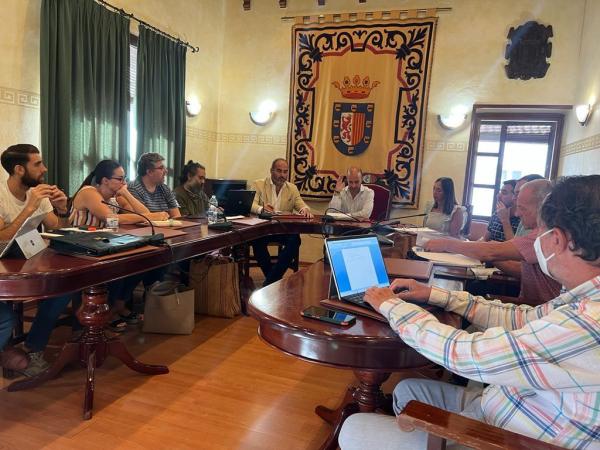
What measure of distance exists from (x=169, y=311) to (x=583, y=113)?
3798 mm

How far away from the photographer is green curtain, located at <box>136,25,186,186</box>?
3965 mm

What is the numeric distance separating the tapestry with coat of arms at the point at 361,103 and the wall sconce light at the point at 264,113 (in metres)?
0.26

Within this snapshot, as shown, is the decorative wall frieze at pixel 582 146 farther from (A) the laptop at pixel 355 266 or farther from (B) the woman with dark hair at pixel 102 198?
(B) the woman with dark hair at pixel 102 198

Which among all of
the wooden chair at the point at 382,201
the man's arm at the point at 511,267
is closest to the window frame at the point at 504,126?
the wooden chair at the point at 382,201

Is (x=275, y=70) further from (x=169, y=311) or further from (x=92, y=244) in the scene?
(x=92, y=244)

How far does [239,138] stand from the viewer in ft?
17.8

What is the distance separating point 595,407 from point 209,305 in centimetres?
263

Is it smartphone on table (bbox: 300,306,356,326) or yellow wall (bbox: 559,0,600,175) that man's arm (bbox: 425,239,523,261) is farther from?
yellow wall (bbox: 559,0,600,175)

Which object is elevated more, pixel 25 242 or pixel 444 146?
pixel 444 146

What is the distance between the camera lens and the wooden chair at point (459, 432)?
0.84 m

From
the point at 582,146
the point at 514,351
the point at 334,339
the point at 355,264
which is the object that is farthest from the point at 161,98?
the point at 514,351

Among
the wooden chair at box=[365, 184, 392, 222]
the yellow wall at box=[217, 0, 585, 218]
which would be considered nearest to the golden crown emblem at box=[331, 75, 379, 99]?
the yellow wall at box=[217, 0, 585, 218]

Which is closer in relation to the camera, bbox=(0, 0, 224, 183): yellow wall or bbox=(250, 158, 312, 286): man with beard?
bbox=(0, 0, 224, 183): yellow wall

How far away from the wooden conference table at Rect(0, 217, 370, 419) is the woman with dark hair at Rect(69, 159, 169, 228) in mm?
384
